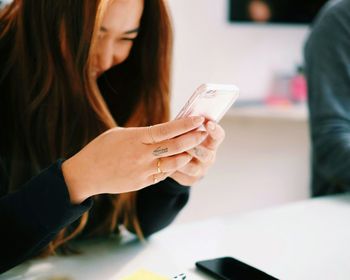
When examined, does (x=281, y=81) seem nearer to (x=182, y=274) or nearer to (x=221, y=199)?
(x=221, y=199)

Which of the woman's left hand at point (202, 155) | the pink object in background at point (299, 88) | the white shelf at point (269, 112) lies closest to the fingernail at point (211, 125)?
the woman's left hand at point (202, 155)

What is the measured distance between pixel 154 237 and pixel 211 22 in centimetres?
134

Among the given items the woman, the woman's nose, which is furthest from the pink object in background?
the woman's nose

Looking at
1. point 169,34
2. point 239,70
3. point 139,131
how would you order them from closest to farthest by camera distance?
1. point 139,131
2. point 169,34
3. point 239,70

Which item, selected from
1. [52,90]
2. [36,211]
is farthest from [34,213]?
[52,90]

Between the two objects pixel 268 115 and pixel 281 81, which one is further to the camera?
pixel 281 81

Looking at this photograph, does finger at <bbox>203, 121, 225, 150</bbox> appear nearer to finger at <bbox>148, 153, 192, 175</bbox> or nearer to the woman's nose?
finger at <bbox>148, 153, 192, 175</bbox>

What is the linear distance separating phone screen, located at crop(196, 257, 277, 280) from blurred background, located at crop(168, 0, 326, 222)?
4.11 ft

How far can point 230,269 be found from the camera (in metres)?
0.71

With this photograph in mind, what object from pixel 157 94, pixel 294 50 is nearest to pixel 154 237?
pixel 157 94

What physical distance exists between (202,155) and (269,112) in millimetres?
1279

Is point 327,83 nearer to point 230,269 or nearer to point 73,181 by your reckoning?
point 230,269

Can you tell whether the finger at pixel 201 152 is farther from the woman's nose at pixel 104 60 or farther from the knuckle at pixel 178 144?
the woman's nose at pixel 104 60

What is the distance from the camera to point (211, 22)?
6.59ft
